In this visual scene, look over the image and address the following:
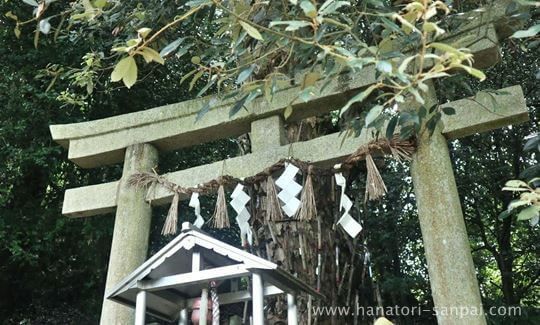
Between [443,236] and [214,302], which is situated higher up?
[443,236]

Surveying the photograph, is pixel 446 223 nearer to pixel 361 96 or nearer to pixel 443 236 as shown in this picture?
pixel 443 236

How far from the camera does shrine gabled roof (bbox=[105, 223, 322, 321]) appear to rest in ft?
5.71

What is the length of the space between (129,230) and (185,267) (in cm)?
84

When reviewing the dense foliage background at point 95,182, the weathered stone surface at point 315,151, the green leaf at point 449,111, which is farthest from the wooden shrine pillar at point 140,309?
the dense foliage background at point 95,182

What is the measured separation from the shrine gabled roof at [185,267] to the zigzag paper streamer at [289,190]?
1.52ft

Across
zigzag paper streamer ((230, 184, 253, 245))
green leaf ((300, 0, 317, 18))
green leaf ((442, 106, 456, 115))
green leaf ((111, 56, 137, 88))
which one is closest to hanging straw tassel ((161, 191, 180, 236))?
zigzag paper streamer ((230, 184, 253, 245))

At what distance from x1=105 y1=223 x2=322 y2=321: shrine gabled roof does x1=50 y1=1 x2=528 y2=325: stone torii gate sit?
23.2 inches

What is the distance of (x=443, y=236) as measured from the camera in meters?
2.03

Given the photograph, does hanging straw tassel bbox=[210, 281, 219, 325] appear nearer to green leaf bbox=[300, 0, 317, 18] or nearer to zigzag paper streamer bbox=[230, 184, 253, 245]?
zigzag paper streamer bbox=[230, 184, 253, 245]

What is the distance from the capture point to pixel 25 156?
427cm

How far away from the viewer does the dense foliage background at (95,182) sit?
4469 mm

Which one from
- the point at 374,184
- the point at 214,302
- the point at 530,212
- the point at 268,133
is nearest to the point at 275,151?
the point at 268,133

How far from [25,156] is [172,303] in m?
2.92

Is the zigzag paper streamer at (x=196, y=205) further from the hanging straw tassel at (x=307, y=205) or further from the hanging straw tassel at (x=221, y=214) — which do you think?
the hanging straw tassel at (x=307, y=205)
